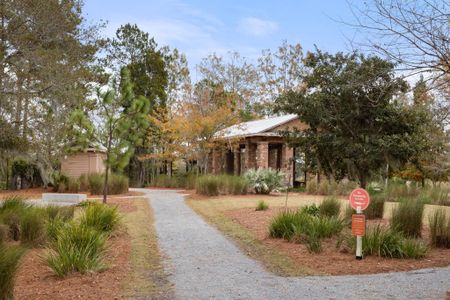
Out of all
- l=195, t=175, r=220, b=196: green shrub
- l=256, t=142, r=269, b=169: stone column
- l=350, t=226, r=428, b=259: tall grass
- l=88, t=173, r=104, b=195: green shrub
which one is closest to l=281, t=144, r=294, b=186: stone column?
l=256, t=142, r=269, b=169: stone column

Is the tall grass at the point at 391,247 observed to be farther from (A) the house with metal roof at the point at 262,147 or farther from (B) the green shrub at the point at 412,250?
(A) the house with metal roof at the point at 262,147

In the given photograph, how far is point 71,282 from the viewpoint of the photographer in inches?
249

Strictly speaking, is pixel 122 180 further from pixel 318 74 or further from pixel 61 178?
pixel 318 74

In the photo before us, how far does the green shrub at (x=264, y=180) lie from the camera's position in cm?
2078

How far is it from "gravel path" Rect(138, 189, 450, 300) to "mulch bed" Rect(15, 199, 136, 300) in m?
0.77

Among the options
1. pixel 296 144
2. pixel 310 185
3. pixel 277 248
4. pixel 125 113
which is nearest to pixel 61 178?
pixel 125 113

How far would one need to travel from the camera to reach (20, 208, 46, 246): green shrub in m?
9.05

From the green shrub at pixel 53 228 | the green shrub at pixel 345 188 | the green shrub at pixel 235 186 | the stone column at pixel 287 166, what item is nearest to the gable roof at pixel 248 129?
the stone column at pixel 287 166

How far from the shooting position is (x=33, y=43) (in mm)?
11680

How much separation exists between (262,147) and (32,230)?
16.8 m

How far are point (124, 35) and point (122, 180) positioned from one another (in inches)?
548

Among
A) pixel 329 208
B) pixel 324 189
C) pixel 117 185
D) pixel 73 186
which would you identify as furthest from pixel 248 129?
pixel 329 208

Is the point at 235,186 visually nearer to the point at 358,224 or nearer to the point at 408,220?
the point at 408,220

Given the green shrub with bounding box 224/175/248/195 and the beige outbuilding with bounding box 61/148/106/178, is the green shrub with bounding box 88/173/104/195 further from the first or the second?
the beige outbuilding with bounding box 61/148/106/178
